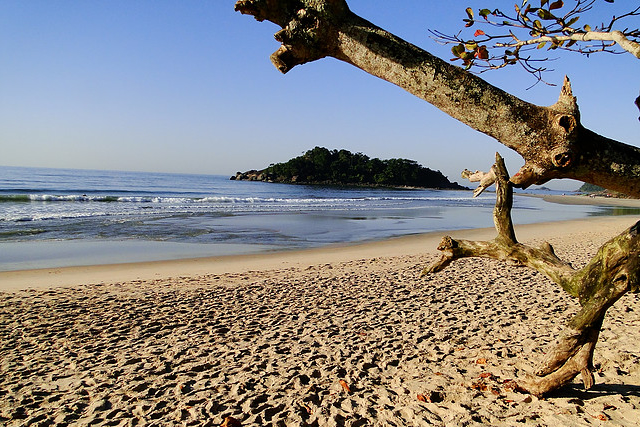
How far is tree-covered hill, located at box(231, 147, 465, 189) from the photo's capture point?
9950 cm

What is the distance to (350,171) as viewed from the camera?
10175 centimetres

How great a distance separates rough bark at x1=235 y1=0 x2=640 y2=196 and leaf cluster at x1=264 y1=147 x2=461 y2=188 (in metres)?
94.9

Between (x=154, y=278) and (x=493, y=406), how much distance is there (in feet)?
25.5

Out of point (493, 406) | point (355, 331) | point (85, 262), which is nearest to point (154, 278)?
point (85, 262)

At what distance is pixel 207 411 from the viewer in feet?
12.1

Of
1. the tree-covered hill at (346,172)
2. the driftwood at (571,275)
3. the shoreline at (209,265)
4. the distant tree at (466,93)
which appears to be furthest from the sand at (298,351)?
the tree-covered hill at (346,172)

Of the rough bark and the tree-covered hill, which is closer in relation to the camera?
the rough bark

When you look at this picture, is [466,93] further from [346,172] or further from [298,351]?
[346,172]

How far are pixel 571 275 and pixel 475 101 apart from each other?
1.85m

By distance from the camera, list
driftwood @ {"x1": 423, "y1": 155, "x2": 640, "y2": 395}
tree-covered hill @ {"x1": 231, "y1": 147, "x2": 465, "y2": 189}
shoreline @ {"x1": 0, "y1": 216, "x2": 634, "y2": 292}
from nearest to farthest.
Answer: driftwood @ {"x1": 423, "y1": 155, "x2": 640, "y2": 395} < shoreline @ {"x1": 0, "y1": 216, "x2": 634, "y2": 292} < tree-covered hill @ {"x1": 231, "y1": 147, "x2": 465, "y2": 189}

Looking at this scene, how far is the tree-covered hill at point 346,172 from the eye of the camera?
99.5 metres

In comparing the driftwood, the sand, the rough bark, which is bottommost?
the sand

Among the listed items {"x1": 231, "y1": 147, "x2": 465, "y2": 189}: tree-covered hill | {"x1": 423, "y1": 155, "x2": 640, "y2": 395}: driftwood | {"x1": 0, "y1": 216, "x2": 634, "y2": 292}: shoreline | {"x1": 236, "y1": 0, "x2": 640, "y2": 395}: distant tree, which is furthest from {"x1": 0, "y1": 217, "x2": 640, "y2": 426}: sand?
{"x1": 231, "y1": 147, "x2": 465, "y2": 189}: tree-covered hill

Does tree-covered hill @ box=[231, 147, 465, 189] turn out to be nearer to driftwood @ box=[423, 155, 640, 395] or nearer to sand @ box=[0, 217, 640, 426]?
sand @ box=[0, 217, 640, 426]
